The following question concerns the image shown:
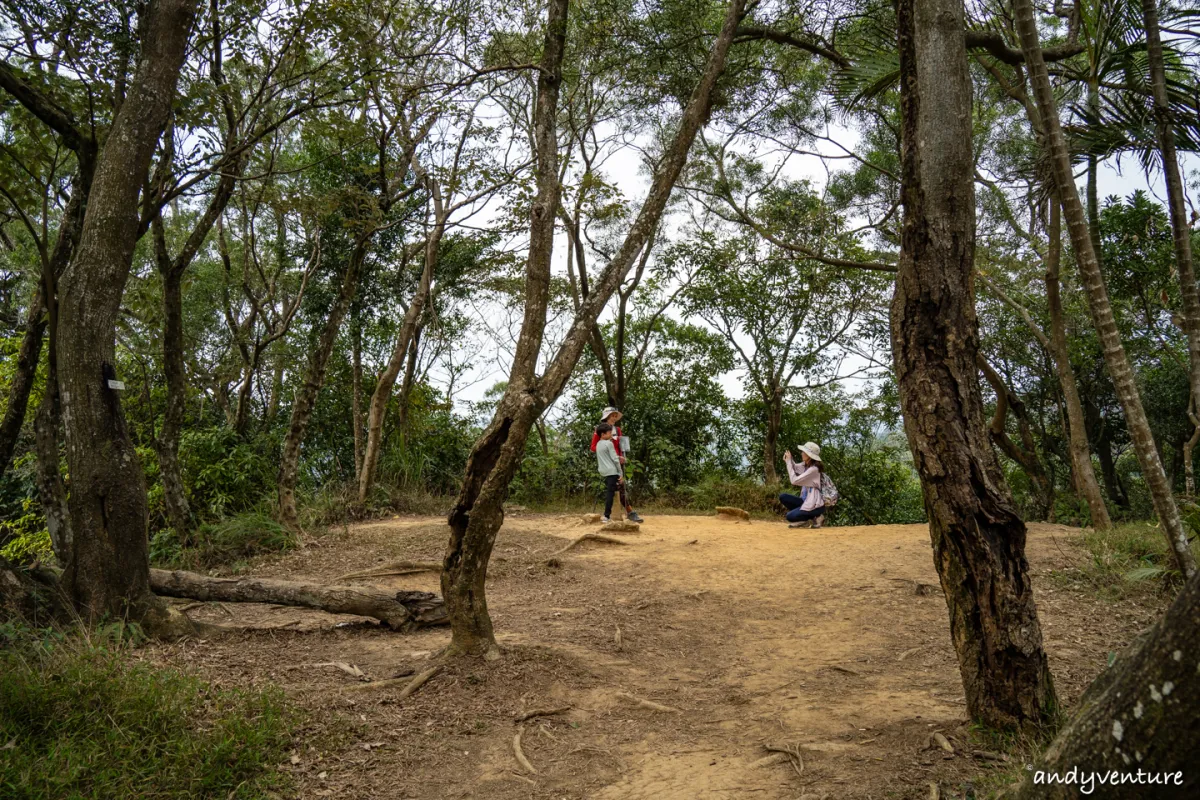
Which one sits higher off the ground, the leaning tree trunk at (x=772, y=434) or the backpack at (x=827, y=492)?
the leaning tree trunk at (x=772, y=434)

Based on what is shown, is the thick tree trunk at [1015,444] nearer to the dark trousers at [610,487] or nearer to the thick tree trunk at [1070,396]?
the thick tree trunk at [1070,396]

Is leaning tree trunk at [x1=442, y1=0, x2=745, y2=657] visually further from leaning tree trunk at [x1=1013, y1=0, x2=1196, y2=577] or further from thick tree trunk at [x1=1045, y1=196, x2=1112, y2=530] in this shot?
thick tree trunk at [x1=1045, y1=196, x2=1112, y2=530]

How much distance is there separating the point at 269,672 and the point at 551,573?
3897 millimetres

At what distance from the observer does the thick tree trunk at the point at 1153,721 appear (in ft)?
4.87

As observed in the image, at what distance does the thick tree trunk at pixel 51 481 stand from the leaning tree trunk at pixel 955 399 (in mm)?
5969

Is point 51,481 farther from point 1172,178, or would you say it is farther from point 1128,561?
point 1128,561

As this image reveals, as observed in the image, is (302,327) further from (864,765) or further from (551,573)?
(864,765)

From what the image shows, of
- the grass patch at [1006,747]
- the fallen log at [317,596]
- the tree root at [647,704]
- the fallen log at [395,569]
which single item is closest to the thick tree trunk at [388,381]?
the fallen log at [395,569]

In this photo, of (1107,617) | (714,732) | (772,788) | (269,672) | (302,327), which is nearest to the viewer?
(772,788)

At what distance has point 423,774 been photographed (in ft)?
13.0

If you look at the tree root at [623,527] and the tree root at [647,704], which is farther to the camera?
the tree root at [623,527]

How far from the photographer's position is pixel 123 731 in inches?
142

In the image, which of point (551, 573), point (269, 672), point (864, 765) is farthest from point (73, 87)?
point (864, 765)

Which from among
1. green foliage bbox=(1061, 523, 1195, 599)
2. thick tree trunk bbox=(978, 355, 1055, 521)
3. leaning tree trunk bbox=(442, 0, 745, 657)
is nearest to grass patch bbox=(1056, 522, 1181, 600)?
green foliage bbox=(1061, 523, 1195, 599)
